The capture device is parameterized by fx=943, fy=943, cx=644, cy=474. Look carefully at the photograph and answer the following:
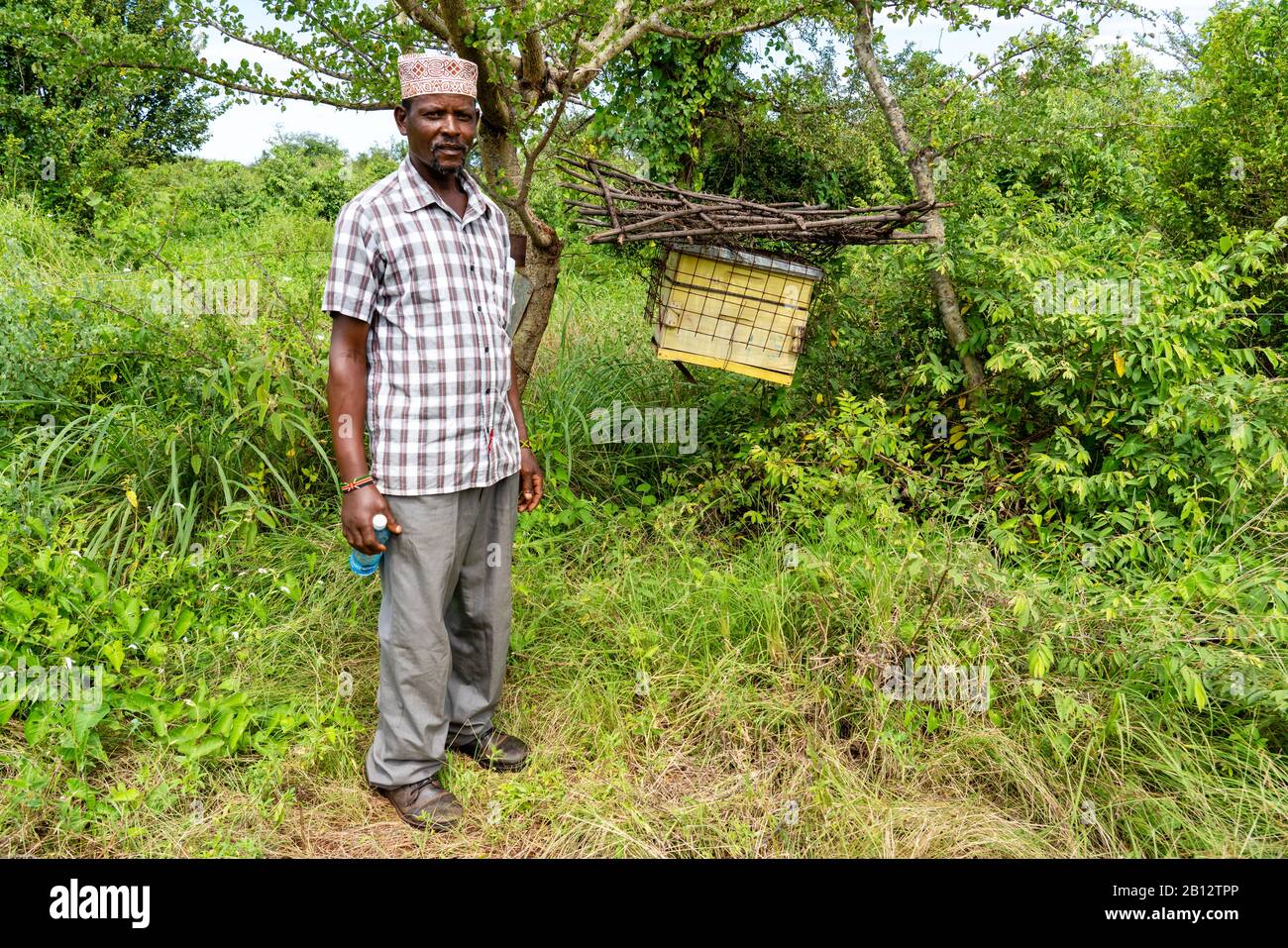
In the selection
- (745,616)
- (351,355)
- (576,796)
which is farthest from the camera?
(745,616)

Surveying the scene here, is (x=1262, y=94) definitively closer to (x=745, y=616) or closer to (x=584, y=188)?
(x=584, y=188)

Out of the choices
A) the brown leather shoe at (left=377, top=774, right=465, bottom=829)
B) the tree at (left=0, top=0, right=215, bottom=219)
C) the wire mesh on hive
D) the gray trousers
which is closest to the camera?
the gray trousers

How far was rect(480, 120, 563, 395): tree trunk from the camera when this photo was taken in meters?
3.44

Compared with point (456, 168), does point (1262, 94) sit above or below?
above

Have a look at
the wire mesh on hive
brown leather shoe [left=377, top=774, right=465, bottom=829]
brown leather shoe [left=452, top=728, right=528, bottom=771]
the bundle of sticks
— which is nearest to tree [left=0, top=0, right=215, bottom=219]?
the bundle of sticks

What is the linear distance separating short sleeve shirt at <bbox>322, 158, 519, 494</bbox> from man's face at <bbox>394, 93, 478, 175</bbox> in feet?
0.22

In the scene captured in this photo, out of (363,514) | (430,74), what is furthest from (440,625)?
(430,74)

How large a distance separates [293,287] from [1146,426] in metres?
4.95

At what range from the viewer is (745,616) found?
11.0ft

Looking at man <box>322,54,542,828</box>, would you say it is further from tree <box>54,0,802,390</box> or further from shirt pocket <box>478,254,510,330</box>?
tree <box>54,0,802,390</box>

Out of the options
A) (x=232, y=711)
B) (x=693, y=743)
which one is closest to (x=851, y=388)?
(x=693, y=743)

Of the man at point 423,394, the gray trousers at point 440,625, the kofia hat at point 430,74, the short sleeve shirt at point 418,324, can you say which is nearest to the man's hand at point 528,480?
the gray trousers at point 440,625

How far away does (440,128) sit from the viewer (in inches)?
98.1

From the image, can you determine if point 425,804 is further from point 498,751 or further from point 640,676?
point 640,676
